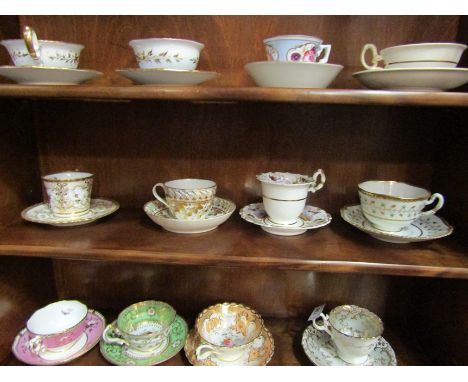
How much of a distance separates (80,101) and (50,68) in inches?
8.2

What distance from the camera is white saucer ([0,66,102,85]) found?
0.50 metres

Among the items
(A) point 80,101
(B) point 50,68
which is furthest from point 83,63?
(B) point 50,68

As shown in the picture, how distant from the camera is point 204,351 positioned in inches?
27.3

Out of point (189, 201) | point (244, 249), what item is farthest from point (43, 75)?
point (244, 249)

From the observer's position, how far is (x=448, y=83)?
49cm

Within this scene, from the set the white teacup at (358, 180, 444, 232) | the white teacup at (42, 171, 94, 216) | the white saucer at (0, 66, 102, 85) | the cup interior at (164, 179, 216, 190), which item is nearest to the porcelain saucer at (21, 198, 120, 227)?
the white teacup at (42, 171, 94, 216)

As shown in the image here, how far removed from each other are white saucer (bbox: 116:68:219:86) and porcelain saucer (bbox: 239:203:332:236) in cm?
27

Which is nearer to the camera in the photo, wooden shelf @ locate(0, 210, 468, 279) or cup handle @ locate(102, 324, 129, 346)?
wooden shelf @ locate(0, 210, 468, 279)

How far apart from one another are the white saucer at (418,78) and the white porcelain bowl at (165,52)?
11.4 inches

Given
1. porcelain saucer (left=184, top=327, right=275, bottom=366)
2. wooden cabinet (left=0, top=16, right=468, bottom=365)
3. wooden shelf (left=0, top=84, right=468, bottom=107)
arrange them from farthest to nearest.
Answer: porcelain saucer (left=184, top=327, right=275, bottom=366) < wooden cabinet (left=0, top=16, right=468, bottom=365) < wooden shelf (left=0, top=84, right=468, bottom=107)

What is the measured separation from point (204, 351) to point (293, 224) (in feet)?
1.14

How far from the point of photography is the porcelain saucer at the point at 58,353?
0.66m

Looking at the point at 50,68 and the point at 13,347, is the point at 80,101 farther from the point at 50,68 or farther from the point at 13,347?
the point at 13,347

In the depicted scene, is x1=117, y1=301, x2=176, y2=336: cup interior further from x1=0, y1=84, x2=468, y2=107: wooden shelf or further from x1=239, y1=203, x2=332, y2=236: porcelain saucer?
x1=0, y1=84, x2=468, y2=107: wooden shelf
